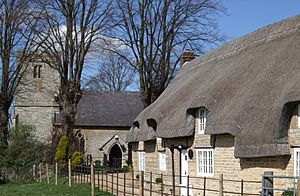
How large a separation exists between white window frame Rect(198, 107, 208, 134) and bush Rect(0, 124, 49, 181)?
675 inches

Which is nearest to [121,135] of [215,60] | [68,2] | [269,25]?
[68,2]

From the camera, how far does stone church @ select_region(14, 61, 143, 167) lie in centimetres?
5162

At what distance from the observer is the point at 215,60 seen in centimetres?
2811

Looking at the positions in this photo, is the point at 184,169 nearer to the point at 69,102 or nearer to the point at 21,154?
the point at 69,102

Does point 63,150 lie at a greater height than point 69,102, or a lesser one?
lesser

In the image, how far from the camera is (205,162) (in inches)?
870

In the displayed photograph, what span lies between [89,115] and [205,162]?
31.7 metres

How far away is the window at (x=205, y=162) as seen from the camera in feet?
71.1

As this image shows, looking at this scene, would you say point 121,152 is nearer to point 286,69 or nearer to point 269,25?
point 269,25

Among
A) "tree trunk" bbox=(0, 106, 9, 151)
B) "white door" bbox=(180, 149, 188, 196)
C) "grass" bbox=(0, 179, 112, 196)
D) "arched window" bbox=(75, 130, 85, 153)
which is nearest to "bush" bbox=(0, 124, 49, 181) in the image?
"tree trunk" bbox=(0, 106, 9, 151)

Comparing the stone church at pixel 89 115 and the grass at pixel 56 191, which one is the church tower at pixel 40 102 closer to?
the stone church at pixel 89 115

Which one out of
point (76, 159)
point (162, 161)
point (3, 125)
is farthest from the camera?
point (3, 125)

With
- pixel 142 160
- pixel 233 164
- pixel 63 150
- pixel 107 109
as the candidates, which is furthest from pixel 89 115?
pixel 233 164

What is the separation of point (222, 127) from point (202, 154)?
10.5 feet
